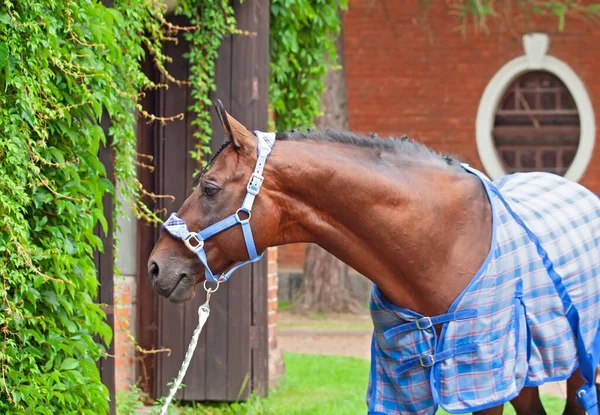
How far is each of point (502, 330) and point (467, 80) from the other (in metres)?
11.2

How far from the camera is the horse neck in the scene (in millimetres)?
4035

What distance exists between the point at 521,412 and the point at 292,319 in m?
8.73

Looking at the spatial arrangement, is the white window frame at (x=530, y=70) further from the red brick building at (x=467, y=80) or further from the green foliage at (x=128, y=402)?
the green foliage at (x=128, y=402)

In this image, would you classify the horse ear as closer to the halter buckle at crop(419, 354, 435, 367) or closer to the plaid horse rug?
the plaid horse rug

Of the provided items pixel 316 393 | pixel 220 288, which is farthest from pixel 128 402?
pixel 316 393

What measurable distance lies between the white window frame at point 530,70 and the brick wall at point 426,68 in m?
0.10

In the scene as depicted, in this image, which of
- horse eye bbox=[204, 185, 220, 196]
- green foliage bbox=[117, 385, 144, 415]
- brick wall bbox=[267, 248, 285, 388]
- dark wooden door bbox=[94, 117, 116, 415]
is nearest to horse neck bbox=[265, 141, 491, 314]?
horse eye bbox=[204, 185, 220, 196]

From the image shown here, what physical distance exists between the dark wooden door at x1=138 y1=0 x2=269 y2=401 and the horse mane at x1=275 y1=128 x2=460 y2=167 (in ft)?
8.39

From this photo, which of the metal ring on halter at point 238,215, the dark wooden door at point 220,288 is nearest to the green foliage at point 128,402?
the dark wooden door at point 220,288

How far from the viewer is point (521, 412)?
16.6 feet

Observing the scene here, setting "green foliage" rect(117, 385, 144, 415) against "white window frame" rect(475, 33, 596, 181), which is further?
"white window frame" rect(475, 33, 596, 181)

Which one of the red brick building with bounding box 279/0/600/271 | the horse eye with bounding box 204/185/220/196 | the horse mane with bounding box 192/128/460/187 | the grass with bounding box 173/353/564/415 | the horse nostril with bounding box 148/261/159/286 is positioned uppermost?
the red brick building with bounding box 279/0/600/271

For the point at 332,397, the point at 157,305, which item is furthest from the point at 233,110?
the point at 332,397

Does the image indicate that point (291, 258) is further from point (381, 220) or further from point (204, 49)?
point (381, 220)
